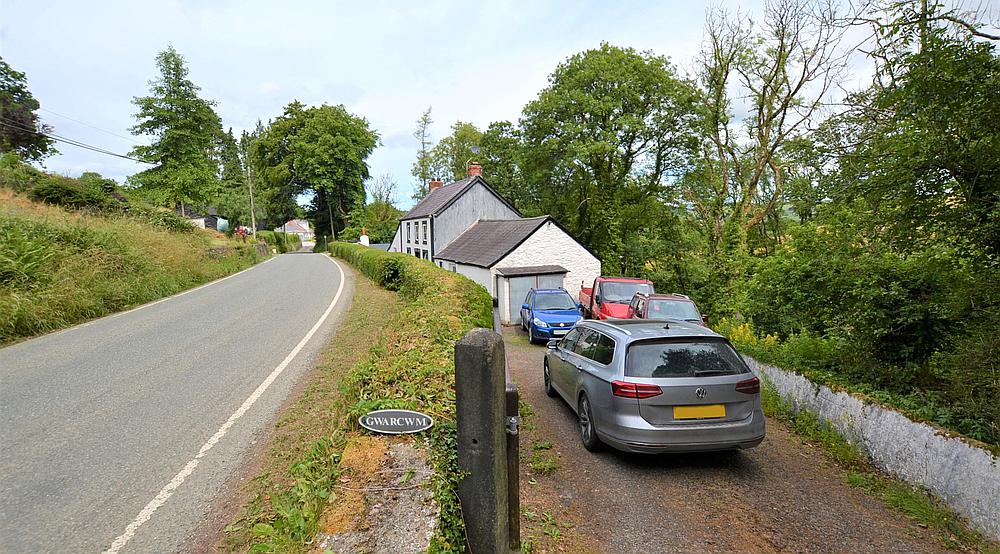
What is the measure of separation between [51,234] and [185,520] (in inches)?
527

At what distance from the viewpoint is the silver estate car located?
5.25 metres

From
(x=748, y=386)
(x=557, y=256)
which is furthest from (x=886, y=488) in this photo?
(x=557, y=256)

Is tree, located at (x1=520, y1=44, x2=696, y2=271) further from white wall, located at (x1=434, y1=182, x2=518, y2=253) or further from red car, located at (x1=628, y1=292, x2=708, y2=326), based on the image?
red car, located at (x1=628, y1=292, x2=708, y2=326)

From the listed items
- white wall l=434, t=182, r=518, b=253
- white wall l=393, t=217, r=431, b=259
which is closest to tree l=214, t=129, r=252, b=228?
white wall l=393, t=217, r=431, b=259

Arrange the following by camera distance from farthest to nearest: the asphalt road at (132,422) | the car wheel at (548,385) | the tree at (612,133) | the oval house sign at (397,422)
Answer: the tree at (612,133) → the car wheel at (548,385) → the asphalt road at (132,422) → the oval house sign at (397,422)

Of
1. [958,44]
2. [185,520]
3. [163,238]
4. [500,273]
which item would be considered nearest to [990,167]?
[958,44]

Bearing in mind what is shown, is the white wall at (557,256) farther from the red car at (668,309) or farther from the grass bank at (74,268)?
the grass bank at (74,268)

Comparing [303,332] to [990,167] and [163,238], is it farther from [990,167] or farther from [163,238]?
[163,238]

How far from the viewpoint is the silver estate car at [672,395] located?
525 cm

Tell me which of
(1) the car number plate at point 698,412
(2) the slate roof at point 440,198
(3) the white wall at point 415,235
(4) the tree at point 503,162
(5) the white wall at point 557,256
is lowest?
(1) the car number plate at point 698,412

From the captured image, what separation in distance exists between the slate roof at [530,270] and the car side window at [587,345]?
13225 millimetres

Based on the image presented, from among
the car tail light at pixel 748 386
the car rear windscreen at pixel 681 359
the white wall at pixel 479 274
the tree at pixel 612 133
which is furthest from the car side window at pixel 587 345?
the tree at pixel 612 133

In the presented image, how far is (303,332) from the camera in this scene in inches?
397

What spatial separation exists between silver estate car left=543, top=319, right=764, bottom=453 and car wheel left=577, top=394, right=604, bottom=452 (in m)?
0.01
